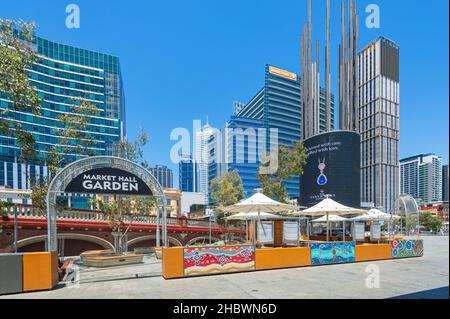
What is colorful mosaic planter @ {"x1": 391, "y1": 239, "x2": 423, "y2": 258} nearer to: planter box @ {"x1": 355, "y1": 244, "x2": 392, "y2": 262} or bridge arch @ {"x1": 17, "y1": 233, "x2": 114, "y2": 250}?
planter box @ {"x1": 355, "y1": 244, "x2": 392, "y2": 262}

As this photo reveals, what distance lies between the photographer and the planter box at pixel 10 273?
8.52 meters

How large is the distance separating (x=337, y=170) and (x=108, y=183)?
59386 millimetres

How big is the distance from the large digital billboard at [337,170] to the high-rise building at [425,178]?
109849mm

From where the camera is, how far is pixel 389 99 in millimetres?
128500

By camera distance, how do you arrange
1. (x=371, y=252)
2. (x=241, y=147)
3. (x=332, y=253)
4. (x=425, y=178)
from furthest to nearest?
(x=425, y=178) < (x=241, y=147) < (x=371, y=252) < (x=332, y=253)

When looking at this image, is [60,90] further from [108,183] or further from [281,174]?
[108,183]

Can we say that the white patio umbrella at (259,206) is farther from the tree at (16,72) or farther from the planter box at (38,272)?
the tree at (16,72)

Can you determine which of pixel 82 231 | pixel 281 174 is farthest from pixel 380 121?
pixel 82 231

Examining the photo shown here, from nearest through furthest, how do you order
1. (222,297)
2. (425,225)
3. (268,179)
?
(222,297) < (268,179) < (425,225)

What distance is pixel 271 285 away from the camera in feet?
30.8

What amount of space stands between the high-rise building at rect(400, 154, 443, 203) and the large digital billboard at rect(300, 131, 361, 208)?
109849 millimetres
